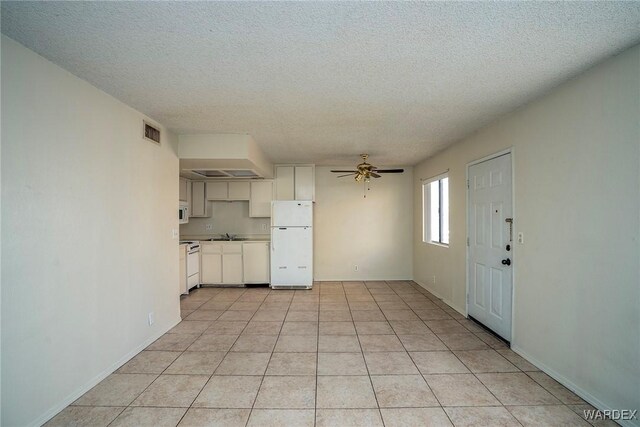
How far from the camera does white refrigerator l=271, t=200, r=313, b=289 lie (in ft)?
17.9

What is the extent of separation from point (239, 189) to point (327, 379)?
4304 millimetres

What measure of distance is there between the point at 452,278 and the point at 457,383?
220cm

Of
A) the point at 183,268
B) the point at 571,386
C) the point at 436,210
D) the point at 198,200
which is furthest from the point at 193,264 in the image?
the point at 571,386

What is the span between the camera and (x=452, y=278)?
14.2 ft

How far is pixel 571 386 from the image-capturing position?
224 centimetres

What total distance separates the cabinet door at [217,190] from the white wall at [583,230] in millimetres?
4812

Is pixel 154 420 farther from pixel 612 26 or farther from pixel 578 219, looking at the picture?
pixel 612 26

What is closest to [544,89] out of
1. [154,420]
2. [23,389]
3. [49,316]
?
[154,420]

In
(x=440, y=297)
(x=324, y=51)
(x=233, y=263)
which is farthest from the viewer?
(x=233, y=263)

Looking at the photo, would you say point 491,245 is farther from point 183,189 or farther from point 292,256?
point 183,189

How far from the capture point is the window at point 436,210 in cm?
490

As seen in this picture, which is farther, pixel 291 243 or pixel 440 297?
pixel 291 243

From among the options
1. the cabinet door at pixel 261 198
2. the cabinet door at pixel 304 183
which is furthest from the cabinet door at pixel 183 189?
the cabinet door at pixel 304 183

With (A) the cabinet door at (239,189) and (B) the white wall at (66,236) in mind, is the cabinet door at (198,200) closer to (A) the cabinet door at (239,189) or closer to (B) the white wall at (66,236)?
(A) the cabinet door at (239,189)
